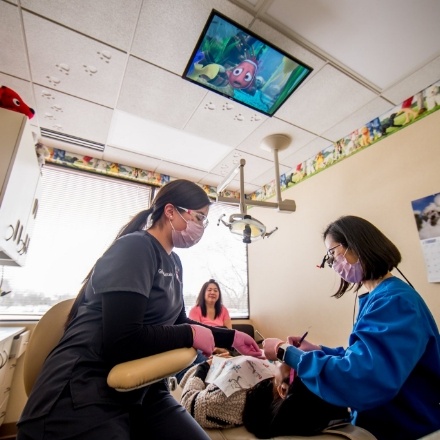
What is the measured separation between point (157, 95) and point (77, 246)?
1.67 m

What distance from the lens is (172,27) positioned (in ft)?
4.45

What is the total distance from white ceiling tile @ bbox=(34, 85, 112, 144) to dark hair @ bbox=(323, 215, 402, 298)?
1.91 m

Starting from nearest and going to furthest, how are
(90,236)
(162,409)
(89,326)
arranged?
(89,326), (162,409), (90,236)

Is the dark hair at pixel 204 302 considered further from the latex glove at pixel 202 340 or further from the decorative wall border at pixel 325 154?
the latex glove at pixel 202 340

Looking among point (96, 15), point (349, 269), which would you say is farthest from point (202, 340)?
point (96, 15)

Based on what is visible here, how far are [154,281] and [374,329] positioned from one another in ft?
2.33

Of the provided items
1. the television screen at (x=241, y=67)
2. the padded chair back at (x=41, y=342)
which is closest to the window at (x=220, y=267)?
the television screen at (x=241, y=67)

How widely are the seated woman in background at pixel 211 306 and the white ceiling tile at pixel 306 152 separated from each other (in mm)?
1555

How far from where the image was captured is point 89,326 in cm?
68

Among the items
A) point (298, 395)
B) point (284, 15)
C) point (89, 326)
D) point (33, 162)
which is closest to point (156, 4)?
point (284, 15)

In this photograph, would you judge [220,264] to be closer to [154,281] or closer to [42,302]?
[42,302]

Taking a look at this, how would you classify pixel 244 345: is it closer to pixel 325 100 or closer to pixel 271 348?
pixel 271 348

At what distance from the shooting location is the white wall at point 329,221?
5.34 ft

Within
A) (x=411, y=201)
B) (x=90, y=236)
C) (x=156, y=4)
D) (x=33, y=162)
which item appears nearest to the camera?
(x=156, y=4)
